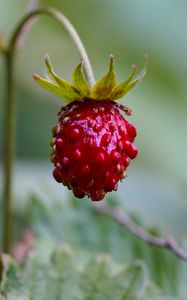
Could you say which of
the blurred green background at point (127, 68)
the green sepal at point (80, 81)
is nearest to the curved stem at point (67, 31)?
the green sepal at point (80, 81)

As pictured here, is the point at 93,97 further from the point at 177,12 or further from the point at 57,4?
the point at 177,12

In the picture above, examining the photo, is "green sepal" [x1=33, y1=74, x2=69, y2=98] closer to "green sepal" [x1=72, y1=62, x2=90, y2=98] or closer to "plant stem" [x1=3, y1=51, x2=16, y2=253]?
"green sepal" [x1=72, y1=62, x2=90, y2=98]

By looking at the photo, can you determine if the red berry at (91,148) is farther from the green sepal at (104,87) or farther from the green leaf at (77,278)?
the green leaf at (77,278)

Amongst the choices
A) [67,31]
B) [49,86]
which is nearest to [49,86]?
[49,86]

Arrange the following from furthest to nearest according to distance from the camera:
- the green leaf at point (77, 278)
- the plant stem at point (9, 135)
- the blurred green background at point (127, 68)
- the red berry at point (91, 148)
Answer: the blurred green background at point (127, 68) → the plant stem at point (9, 135) → the green leaf at point (77, 278) → the red berry at point (91, 148)

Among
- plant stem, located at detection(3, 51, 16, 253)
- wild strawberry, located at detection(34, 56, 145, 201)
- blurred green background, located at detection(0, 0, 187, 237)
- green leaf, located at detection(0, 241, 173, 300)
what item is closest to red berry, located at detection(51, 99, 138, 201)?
wild strawberry, located at detection(34, 56, 145, 201)

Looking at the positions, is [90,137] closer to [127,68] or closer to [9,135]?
[9,135]
